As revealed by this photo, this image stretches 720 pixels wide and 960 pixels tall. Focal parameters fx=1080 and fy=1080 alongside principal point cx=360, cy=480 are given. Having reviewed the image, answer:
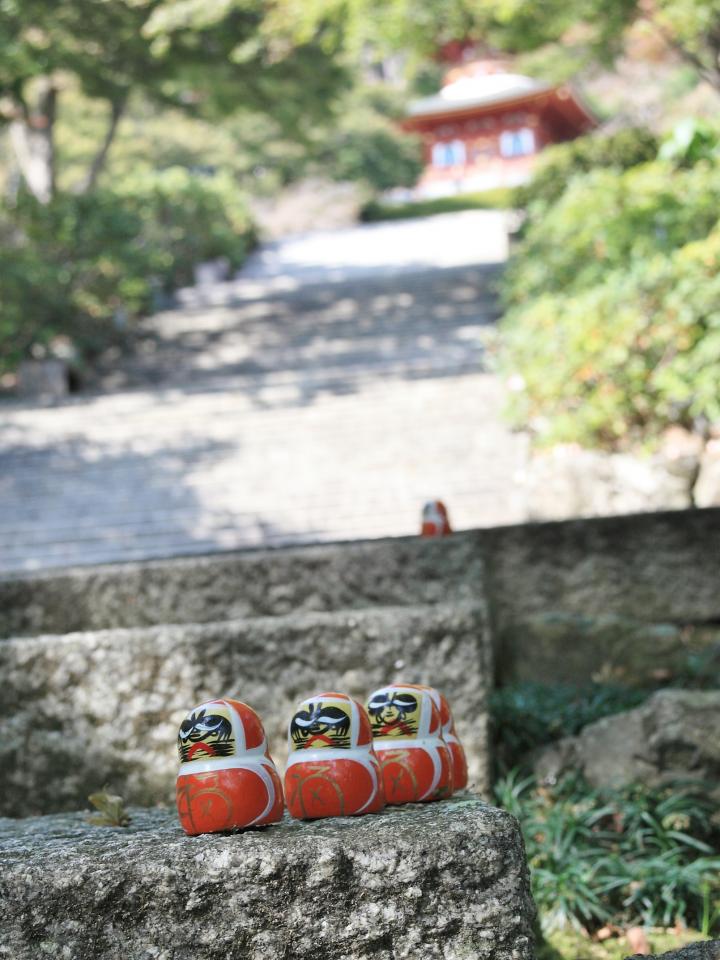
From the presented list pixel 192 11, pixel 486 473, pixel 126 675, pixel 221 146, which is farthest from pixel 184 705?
pixel 221 146

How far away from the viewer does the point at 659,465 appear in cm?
696

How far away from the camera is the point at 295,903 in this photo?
1395 millimetres

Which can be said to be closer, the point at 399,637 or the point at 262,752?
the point at 262,752

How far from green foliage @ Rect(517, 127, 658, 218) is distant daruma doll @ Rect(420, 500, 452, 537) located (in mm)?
10675

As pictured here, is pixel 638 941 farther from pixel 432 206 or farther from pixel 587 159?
pixel 432 206

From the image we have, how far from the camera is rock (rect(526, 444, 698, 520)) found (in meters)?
6.92

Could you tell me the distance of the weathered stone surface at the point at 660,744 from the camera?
9.00 feet

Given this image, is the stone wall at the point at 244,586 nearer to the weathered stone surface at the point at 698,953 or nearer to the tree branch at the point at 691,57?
the weathered stone surface at the point at 698,953

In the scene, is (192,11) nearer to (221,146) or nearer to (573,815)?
(573,815)

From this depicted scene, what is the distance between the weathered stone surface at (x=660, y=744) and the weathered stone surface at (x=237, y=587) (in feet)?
1.95

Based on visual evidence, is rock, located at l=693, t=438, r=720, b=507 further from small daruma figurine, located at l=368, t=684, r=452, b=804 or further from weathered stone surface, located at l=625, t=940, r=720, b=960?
weathered stone surface, located at l=625, t=940, r=720, b=960

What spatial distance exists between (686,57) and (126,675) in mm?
8460

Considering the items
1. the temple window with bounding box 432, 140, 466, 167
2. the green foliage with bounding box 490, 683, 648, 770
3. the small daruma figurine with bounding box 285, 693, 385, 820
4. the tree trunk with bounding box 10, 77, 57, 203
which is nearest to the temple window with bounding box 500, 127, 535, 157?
the temple window with bounding box 432, 140, 466, 167

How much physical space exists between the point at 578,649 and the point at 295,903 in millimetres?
2460
